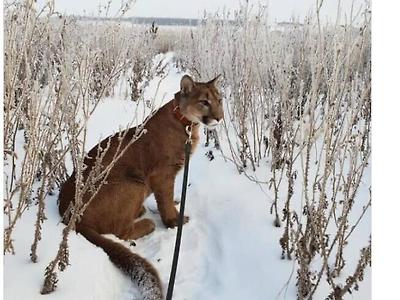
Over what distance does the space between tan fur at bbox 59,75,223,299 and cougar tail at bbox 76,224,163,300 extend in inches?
3.0

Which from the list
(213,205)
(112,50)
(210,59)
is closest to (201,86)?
(213,205)

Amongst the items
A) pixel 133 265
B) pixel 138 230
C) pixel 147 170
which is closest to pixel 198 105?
pixel 147 170

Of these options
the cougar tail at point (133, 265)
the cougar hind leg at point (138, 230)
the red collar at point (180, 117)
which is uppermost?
the red collar at point (180, 117)

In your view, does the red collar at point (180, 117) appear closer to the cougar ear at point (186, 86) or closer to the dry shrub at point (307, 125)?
the cougar ear at point (186, 86)

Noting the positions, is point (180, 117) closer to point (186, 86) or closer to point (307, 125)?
point (186, 86)

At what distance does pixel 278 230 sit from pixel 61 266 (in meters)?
1.33

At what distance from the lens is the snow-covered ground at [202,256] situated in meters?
2.05

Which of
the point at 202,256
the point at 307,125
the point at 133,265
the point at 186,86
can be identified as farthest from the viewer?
the point at 186,86

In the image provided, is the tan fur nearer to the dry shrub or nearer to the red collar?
the red collar

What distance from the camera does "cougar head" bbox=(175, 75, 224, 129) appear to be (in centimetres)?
300

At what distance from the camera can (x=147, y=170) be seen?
2928 millimetres

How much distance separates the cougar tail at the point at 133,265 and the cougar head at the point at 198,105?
3.24ft

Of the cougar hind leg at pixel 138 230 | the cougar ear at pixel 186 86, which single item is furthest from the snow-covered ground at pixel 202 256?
the cougar ear at pixel 186 86

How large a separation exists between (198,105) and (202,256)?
947 mm
